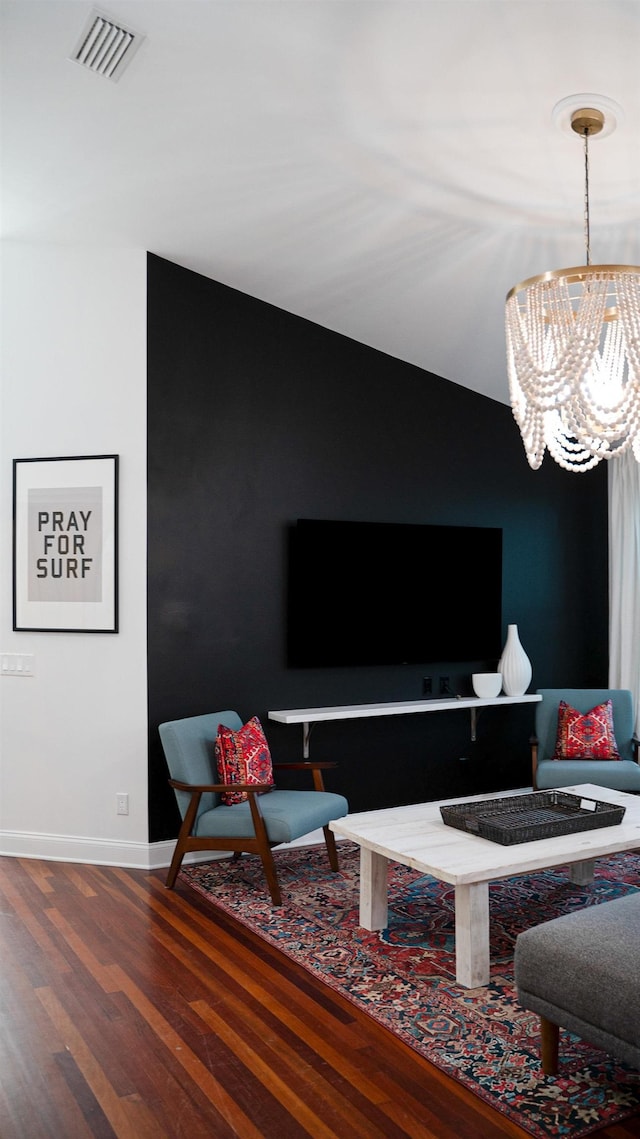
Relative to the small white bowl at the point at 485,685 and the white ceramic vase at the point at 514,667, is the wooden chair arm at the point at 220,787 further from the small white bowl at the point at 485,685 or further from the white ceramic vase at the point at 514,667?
the white ceramic vase at the point at 514,667

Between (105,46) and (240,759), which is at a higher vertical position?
(105,46)

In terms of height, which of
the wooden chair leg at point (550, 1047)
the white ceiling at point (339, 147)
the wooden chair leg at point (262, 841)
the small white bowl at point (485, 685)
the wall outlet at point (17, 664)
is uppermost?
the white ceiling at point (339, 147)

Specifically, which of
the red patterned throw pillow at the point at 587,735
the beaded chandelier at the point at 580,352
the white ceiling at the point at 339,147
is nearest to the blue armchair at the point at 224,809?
the red patterned throw pillow at the point at 587,735

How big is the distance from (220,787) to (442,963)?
4.13 ft

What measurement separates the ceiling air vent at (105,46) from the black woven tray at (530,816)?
311 cm

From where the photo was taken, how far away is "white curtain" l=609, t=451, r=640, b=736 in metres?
6.25

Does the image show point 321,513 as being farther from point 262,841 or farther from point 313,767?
point 262,841

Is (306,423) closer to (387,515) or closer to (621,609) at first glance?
(387,515)

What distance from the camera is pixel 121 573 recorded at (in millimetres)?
4727

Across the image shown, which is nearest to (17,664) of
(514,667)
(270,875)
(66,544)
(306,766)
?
(66,544)

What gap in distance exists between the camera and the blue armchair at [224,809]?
13.4 ft

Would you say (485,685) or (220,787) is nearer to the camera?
(220,787)

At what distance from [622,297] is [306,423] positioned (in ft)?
7.90

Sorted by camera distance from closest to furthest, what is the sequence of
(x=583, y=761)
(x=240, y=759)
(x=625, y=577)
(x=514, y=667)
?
(x=240, y=759) → (x=583, y=761) → (x=514, y=667) → (x=625, y=577)
